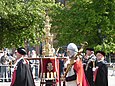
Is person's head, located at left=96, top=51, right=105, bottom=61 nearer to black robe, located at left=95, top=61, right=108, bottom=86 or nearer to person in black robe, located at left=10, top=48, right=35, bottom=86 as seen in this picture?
black robe, located at left=95, top=61, right=108, bottom=86

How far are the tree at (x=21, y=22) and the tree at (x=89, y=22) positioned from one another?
25.5 feet

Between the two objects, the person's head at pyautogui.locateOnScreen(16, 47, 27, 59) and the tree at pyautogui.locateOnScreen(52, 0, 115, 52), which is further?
the tree at pyautogui.locateOnScreen(52, 0, 115, 52)

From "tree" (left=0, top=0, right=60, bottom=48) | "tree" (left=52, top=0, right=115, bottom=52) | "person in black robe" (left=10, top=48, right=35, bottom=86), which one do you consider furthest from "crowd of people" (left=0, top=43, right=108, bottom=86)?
"tree" (left=52, top=0, right=115, bottom=52)

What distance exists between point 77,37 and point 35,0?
10041 millimetres

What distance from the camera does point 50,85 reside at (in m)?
14.8

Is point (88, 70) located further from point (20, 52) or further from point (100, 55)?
point (20, 52)

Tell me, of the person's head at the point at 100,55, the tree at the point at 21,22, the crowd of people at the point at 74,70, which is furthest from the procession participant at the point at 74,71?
the tree at the point at 21,22

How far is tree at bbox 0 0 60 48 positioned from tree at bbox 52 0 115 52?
7.78 m

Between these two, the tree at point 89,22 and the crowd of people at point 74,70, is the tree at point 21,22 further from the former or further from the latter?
the crowd of people at point 74,70

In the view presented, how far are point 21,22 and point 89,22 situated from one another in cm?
1081

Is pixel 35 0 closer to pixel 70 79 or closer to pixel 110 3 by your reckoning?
pixel 110 3

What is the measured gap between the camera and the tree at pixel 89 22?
40969 millimetres

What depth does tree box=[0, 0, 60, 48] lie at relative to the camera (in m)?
31.1

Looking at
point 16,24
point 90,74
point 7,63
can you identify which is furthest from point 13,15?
point 90,74
